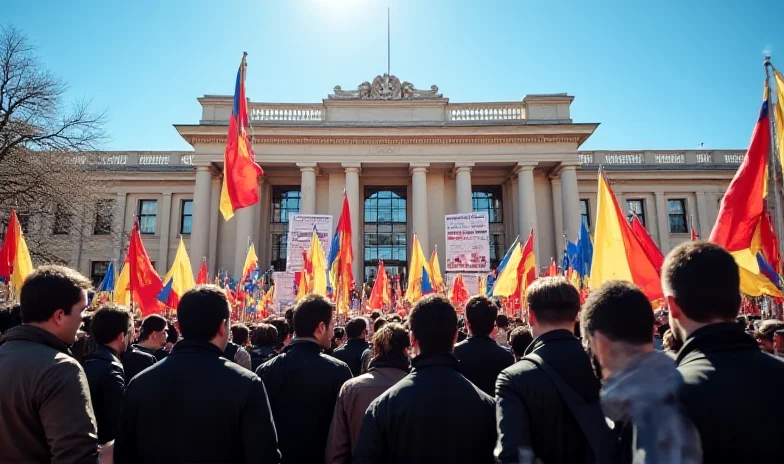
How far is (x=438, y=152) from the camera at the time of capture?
90.6 feet

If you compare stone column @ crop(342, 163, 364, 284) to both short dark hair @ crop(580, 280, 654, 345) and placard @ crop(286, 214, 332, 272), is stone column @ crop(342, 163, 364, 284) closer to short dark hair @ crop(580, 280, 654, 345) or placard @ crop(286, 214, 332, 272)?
placard @ crop(286, 214, 332, 272)

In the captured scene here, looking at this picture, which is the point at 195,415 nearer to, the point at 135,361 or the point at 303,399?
the point at 303,399

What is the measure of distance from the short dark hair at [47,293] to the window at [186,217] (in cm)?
3092

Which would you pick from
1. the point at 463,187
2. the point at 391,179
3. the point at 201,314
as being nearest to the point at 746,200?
the point at 201,314

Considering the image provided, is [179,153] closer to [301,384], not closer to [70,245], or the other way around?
[70,245]

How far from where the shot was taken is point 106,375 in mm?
3334

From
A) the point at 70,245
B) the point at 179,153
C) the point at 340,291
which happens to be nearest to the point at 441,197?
the point at 340,291

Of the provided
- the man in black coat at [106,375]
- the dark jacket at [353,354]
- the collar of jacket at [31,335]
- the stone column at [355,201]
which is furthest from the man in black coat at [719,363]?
the stone column at [355,201]

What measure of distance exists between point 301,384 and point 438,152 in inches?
988

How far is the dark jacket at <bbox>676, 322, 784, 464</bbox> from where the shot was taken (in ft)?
5.00

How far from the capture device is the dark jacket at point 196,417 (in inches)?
92.4

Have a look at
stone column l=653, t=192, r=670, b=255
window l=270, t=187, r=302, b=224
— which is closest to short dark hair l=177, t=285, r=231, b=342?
window l=270, t=187, r=302, b=224

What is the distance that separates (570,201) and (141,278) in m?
22.4

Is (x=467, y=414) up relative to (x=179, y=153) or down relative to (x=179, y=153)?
down
